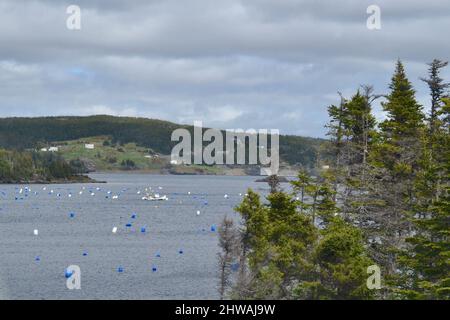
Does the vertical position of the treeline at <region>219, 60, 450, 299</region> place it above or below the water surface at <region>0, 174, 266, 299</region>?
above

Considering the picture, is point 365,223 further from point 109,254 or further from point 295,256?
point 109,254

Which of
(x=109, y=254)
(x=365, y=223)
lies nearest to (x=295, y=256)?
(x=365, y=223)

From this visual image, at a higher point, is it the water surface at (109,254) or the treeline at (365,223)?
the treeline at (365,223)

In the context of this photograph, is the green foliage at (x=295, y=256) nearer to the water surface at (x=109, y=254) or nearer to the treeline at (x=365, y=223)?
the treeline at (x=365, y=223)

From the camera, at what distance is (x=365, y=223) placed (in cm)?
5409

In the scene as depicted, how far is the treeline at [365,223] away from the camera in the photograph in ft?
129

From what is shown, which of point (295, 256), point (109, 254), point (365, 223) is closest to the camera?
point (295, 256)

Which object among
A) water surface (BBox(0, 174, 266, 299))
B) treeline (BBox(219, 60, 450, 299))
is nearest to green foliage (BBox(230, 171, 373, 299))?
treeline (BBox(219, 60, 450, 299))

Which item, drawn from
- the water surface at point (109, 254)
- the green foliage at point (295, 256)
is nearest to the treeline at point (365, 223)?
the green foliage at point (295, 256)

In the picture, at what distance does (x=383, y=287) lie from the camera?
42312mm

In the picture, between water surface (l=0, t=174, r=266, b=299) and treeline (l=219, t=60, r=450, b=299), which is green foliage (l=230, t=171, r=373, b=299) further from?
water surface (l=0, t=174, r=266, b=299)

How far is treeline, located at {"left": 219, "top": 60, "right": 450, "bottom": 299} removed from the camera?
3947 cm

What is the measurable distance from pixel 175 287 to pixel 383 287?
87.9 ft

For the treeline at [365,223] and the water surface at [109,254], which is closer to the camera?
the treeline at [365,223]
